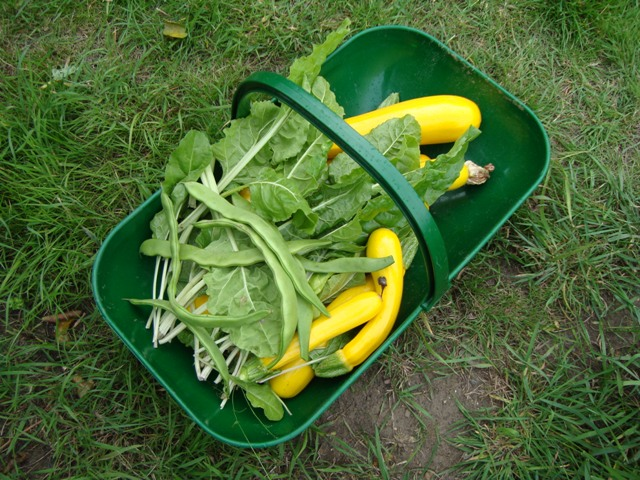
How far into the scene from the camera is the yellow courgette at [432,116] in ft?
6.07

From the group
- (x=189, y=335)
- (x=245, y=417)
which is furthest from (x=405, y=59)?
(x=245, y=417)

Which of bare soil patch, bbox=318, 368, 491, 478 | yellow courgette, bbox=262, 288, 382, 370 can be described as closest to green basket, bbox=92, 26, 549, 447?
yellow courgette, bbox=262, 288, 382, 370

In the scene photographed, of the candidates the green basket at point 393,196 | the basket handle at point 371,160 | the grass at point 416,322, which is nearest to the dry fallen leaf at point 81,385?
the grass at point 416,322

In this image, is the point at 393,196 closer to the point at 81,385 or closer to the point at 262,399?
the point at 262,399

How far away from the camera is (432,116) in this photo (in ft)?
6.12

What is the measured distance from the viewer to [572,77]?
242cm

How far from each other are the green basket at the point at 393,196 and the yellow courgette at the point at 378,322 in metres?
0.04

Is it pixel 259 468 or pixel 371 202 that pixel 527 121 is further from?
pixel 259 468

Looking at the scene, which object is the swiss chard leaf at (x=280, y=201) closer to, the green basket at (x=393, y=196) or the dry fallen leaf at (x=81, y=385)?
the green basket at (x=393, y=196)

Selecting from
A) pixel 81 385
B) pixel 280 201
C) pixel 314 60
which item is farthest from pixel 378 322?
pixel 81 385

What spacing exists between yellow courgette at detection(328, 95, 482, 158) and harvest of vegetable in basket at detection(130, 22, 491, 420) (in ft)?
0.16

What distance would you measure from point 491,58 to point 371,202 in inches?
47.2

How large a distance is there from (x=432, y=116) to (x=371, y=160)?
2.30 ft

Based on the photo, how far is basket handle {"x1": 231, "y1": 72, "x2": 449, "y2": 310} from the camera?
4.14ft
